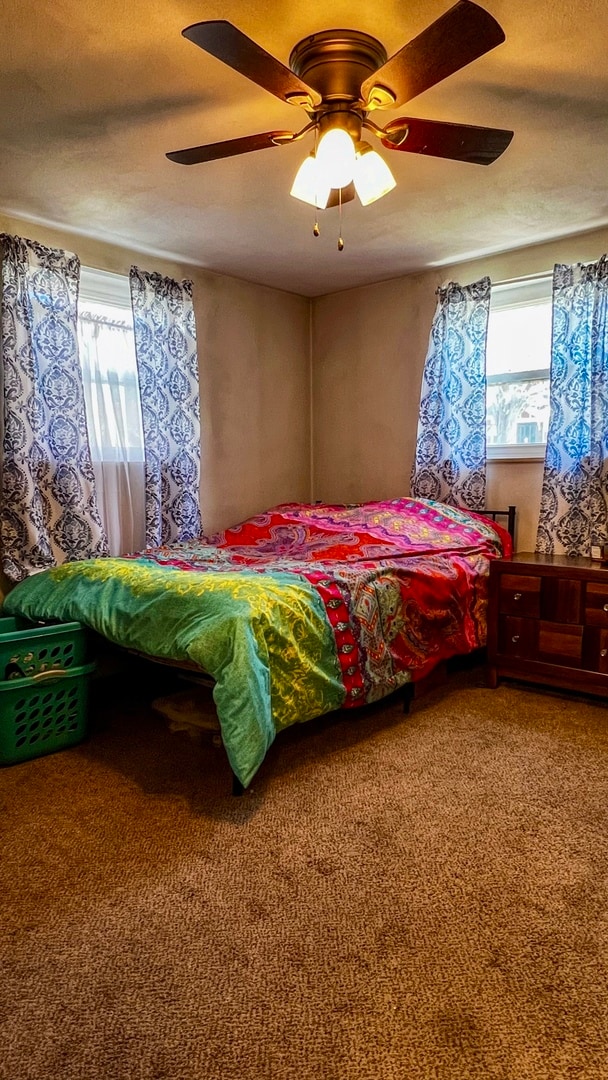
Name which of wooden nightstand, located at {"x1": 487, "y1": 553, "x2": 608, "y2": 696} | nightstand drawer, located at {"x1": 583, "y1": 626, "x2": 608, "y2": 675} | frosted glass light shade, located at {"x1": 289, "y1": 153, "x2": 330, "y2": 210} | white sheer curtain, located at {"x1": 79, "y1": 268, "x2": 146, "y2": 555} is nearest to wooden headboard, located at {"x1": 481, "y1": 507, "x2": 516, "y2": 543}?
wooden nightstand, located at {"x1": 487, "y1": 553, "x2": 608, "y2": 696}

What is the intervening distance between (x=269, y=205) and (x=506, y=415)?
1.77 meters

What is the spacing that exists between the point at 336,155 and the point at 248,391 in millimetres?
2399

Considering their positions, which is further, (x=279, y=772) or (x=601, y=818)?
(x=279, y=772)

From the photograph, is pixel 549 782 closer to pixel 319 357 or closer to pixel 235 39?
pixel 235 39

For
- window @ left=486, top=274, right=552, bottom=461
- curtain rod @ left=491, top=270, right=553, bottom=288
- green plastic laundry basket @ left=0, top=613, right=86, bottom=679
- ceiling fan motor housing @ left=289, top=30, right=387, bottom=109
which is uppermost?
ceiling fan motor housing @ left=289, top=30, right=387, bottom=109

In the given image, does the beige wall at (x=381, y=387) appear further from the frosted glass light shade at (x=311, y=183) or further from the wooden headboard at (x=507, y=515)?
the frosted glass light shade at (x=311, y=183)

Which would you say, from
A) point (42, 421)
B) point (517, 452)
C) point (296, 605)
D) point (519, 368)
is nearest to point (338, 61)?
point (296, 605)

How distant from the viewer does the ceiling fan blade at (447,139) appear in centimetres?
178

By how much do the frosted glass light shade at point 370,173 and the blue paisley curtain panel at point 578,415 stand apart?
1697mm

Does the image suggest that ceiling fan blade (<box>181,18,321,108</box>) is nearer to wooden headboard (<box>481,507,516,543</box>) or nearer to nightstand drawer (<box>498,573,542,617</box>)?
nightstand drawer (<box>498,573,542,617</box>)

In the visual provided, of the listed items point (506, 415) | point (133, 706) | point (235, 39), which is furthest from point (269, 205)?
point (133, 706)

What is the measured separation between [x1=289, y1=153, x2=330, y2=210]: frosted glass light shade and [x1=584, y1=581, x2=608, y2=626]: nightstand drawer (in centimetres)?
195

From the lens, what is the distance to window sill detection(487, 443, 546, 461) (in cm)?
354

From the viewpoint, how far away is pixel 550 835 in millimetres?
1852
